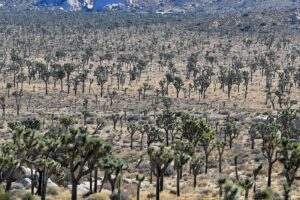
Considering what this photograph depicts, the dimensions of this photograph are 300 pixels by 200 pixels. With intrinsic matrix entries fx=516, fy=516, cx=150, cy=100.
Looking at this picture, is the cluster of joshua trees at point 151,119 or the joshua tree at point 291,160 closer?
the joshua tree at point 291,160

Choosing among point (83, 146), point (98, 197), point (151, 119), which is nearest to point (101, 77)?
point (151, 119)

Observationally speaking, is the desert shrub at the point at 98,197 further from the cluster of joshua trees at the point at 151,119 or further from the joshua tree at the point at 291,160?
the joshua tree at the point at 291,160

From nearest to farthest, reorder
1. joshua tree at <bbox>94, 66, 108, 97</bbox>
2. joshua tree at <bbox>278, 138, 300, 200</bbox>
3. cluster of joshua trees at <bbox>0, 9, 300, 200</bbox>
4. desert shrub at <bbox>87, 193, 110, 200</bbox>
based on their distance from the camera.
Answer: joshua tree at <bbox>278, 138, 300, 200</bbox> → cluster of joshua trees at <bbox>0, 9, 300, 200</bbox> → desert shrub at <bbox>87, 193, 110, 200</bbox> → joshua tree at <bbox>94, 66, 108, 97</bbox>

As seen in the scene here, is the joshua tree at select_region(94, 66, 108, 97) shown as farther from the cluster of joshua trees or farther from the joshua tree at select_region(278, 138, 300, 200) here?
the joshua tree at select_region(278, 138, 300, 200)

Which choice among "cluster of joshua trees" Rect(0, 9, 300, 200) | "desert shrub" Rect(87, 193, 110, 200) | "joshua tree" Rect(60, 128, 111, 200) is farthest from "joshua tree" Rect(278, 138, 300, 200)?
"desert shrub" Rect(87, 193, 110, 200)

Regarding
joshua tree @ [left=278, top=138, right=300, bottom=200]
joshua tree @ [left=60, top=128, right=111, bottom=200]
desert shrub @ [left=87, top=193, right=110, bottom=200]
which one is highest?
joshua tree @ [left=60, top=128, right=111, bottom=200]

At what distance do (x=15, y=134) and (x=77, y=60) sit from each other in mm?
136349

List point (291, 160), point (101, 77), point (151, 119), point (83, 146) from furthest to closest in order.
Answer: point (101, 77), point (151, 119), point (291, 160), point (83, 146)

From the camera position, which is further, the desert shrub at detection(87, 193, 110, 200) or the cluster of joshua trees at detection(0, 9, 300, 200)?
the desert shrub at detection(87, 193, 110, 200)

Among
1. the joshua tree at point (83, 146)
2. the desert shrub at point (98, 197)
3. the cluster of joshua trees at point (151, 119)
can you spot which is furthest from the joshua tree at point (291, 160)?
the desert shrub at point (98, 197)

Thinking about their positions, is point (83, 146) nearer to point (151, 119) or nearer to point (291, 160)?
point (291, 160)

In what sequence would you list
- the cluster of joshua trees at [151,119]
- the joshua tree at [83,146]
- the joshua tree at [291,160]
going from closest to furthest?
1. the joshua tree at [83,146]
2. the joshua tree at [291,160]
3. the cluster of joshua trees at [151,119]

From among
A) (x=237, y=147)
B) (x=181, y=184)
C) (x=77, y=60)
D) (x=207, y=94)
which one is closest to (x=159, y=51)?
(x=77, y=60)

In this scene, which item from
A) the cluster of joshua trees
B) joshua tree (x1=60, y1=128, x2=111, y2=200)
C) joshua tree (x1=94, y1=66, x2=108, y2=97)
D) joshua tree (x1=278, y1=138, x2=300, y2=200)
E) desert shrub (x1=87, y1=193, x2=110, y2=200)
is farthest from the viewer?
joshua tree (x1=94, y1=66, x2=108, y2=97)
